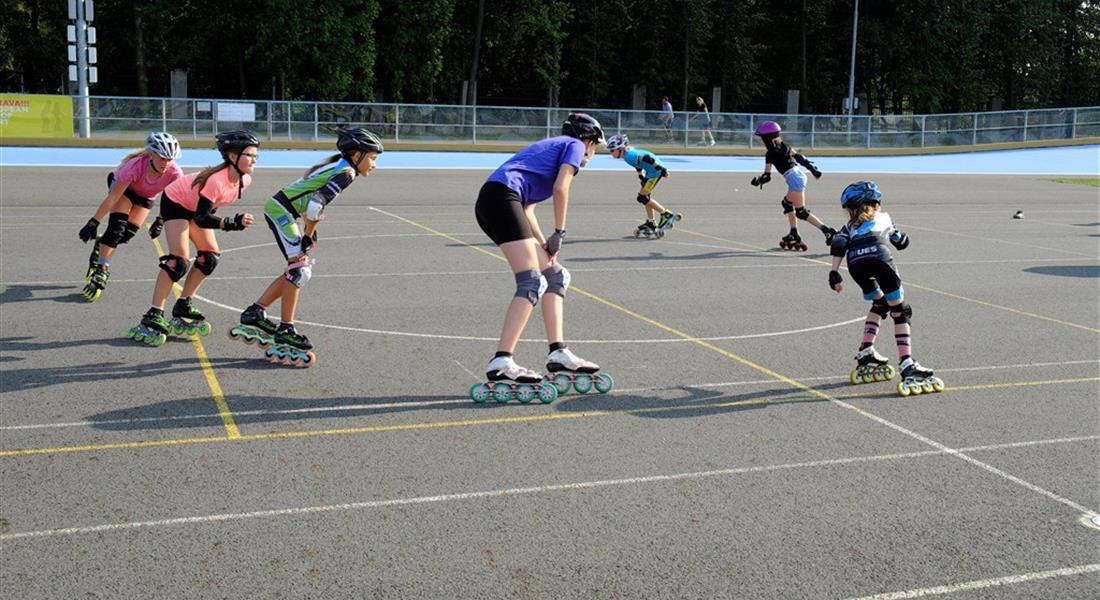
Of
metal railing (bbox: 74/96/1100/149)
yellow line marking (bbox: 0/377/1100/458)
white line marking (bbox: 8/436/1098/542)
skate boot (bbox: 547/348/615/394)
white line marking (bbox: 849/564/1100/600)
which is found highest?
metal railing (bbox: 74/96/1100/149)

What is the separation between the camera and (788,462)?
6.59m

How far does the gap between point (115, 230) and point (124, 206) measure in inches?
10.8

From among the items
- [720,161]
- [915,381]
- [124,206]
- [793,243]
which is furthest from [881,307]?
[720,161]

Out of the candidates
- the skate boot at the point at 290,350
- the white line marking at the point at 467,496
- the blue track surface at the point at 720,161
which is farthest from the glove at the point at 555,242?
the blue track surface at the point at 720,161

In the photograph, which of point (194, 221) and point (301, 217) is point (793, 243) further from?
point (194, 221)

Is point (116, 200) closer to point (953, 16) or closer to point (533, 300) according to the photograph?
point (533, 300)

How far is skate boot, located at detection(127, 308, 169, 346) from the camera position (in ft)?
30.6

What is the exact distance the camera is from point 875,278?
859 cm

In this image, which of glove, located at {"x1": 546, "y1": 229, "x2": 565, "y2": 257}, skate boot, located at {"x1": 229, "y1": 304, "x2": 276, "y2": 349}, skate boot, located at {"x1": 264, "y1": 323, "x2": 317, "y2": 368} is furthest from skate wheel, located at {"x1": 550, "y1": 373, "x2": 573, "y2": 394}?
skate boot, located at {"x1": 229, "y1": 304, "x2": 276, "y2": 349}

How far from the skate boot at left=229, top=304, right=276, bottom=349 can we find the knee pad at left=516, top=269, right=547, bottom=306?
2.52 m

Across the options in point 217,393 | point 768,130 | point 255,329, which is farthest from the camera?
point 768,130

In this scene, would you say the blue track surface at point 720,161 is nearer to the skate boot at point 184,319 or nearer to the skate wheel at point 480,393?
the skate boot at point 184,319

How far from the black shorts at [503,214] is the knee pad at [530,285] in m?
0.27

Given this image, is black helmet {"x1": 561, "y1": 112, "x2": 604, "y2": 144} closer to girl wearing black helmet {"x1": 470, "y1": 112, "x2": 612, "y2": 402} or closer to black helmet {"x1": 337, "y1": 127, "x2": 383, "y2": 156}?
girl wearing black helmet {"x1": 470, "y1": 112, "x2": 612, "y2": 402}
